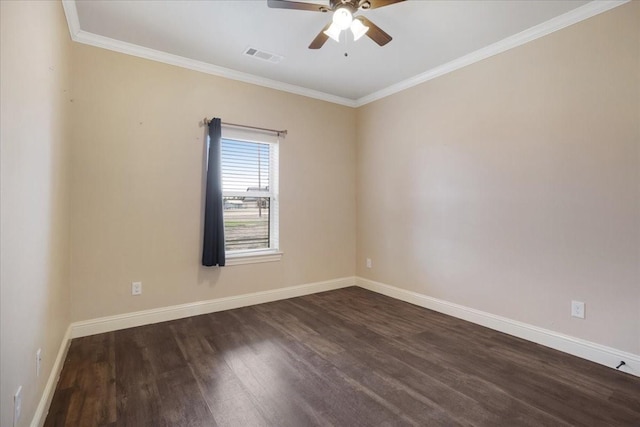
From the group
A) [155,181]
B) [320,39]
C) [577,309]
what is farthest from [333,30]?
[577,309]

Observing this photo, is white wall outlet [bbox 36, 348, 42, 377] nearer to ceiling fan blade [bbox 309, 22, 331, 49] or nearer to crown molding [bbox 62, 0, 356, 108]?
crown molding [bbox 62, 0, 356, 108]

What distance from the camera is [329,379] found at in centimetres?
217

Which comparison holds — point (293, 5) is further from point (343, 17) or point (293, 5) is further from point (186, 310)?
point (186, 310)

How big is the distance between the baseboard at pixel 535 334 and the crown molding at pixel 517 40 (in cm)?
251

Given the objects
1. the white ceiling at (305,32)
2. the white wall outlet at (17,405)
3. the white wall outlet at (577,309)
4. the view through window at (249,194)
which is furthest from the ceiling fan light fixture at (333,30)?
the white wall outlet at (577,309)

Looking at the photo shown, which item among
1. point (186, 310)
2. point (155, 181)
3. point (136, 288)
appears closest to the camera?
point (136, 288)

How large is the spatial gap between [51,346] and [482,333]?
3.37m

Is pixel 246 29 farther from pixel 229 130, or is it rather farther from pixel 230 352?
pixel 230 352

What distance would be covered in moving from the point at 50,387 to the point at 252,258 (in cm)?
210

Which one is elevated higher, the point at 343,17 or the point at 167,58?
the point at 167,58

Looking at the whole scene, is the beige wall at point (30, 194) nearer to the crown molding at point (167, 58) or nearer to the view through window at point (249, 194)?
the crown molding at point (167, 58)

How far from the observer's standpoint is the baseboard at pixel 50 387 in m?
1.64

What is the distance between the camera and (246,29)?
274cm

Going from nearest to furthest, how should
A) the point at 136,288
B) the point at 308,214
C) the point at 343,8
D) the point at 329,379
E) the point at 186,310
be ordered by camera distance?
the point at 343,8, the point at 329,379, the point at 136,288, the point at 186,310, the point at 308,214
